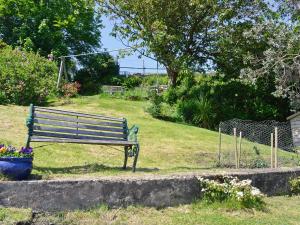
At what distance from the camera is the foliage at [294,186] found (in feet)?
27.6

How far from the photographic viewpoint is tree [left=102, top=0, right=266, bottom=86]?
19.2m

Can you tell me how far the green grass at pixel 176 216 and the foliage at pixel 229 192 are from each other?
13cm

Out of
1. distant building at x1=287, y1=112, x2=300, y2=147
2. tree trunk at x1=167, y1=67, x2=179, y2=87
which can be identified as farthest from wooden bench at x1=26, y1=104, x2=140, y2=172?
Answer: tree trunk at x1=167, y1=67, x2=179, y2=87

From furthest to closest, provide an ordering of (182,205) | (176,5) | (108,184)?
(176,5) → (182,205) → (108,184)

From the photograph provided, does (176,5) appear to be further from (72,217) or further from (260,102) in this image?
(72,217)

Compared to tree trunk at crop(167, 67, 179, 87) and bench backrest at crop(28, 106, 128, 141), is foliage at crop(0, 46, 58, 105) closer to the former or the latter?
tree trunk at crop(167, 67, 179, 87)

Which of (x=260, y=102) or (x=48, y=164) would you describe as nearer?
(x=48, y=164)

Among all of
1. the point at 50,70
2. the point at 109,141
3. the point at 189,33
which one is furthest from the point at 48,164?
the point at 189,33

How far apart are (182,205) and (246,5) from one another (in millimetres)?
14929

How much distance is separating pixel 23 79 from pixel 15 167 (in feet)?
38.5

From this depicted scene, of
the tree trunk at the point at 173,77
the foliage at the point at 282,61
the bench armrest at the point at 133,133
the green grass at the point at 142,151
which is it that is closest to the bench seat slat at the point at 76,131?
the bench armrest at the point at 133,133

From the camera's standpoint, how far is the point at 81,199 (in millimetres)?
6090

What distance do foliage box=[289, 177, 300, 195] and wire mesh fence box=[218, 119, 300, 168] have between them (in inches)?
62.3


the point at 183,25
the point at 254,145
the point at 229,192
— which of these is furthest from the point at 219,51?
the point at 229,192
